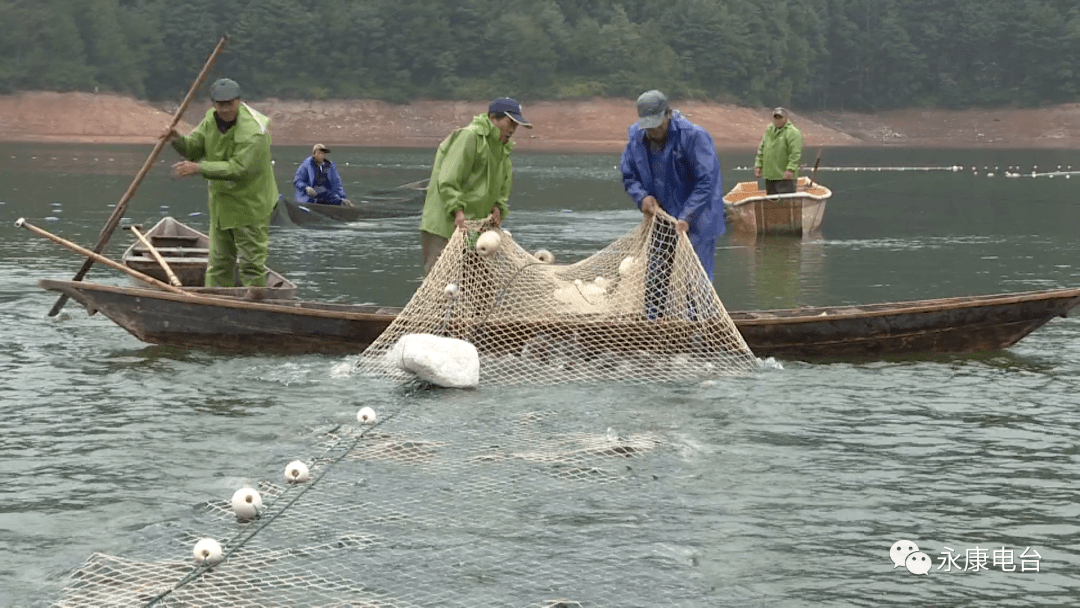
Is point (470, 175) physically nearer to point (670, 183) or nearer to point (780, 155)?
point (670, 183)

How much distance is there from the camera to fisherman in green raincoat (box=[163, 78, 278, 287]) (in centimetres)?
1199

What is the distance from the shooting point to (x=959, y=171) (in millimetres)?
55062

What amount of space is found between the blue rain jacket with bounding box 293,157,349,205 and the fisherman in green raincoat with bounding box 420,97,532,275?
1226 centimetres

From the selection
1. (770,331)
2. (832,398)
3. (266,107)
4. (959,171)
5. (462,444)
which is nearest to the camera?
(462,444)

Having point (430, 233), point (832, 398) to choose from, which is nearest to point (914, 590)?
point (832, 398)

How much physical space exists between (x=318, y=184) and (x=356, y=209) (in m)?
1.09

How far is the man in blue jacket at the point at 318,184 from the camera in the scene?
80.1 feet

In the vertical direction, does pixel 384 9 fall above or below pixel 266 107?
above

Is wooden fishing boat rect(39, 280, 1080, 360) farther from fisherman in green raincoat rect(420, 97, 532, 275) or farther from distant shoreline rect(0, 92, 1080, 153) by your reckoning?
distant shoreline rect(0, 92, 1080, 153)

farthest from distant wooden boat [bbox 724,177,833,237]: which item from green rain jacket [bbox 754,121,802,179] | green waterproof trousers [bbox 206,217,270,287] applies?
green waterproof trousers [bbox 206,217,270,287]

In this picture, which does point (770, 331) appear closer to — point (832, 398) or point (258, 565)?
point (832, 398)

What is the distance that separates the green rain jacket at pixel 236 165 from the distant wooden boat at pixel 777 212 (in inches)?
508

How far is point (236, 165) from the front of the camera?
1202cm

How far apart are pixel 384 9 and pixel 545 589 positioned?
93608mm
